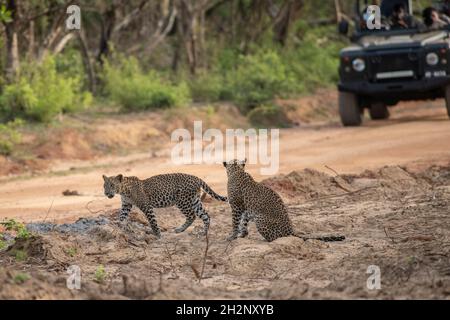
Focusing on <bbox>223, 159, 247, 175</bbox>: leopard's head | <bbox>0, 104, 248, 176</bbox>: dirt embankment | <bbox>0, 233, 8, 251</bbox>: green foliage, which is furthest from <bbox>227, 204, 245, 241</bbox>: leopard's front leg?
<bbox>0, 104, 248, 176</bbox>: dirt embankment

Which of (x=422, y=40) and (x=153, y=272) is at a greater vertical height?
(x=422, y=40)

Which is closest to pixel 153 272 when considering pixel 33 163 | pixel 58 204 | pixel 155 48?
pixel 58 204

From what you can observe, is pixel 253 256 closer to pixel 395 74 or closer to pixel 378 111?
pixel 395 74

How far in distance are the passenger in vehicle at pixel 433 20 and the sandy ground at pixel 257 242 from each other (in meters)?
4.61

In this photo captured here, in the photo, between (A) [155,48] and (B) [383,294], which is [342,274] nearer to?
(B) [383,294]

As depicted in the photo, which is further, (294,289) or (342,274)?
(342,274)

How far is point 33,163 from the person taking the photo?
17.3 m

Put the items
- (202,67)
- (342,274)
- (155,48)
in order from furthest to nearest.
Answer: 1. (155,48)
2. (202,67)
3. (342,274)

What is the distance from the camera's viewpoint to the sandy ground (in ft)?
25.9

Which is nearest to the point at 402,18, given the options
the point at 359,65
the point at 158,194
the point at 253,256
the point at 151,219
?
the point at 359,65

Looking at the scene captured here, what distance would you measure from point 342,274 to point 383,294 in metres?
1.15

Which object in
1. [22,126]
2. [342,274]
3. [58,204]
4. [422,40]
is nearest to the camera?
[342,274]

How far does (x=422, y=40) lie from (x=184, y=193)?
35.4 feet

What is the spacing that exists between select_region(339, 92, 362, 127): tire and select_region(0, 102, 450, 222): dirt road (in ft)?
0.88
